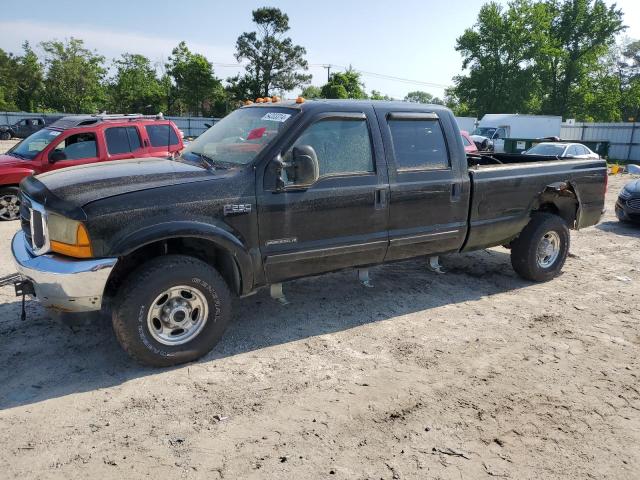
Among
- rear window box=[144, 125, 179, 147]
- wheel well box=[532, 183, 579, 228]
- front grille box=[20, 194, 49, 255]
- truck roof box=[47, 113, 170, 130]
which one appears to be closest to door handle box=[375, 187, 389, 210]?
wheel well box=[532, 183, 579, 228]

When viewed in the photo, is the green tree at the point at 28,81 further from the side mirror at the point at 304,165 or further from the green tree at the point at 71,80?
the side mirror at the point at 304,165

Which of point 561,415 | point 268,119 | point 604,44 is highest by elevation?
point 604,44

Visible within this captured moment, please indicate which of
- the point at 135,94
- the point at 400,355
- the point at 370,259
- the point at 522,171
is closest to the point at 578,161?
the point at 522,171

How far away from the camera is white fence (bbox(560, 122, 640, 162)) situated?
30531mm

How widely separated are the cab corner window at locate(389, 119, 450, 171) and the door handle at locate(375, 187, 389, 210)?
298 mm

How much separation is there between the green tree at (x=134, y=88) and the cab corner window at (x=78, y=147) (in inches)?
1688

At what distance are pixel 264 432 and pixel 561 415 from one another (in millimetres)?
1942

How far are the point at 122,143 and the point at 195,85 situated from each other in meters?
44.8

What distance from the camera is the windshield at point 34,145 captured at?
8.62 metres

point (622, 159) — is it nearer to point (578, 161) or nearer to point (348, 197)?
point (578, 161)

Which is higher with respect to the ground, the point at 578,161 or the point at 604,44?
the point at 604,44

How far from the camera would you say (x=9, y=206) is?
28.7 ft

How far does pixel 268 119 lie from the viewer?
4.28 meters

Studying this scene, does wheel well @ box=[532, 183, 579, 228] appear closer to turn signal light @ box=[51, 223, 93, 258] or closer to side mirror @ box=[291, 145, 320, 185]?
side mirror @ box=[291, 145, 320, 185]
